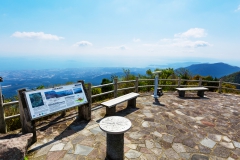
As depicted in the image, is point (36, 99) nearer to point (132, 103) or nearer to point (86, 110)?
point (86, 110)

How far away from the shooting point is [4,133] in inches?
146

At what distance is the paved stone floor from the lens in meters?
2.92

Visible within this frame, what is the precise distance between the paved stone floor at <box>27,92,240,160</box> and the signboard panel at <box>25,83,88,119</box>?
0.70 meters

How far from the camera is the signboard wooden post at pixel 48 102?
10.5 ft

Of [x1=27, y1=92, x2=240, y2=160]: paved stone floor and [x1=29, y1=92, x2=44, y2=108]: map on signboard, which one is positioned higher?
[x1=29, y1=92, x2=44, y2=108]: map on signboard

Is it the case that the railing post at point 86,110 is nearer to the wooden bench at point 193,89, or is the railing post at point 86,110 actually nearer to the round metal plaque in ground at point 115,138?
the round metal plaque in ground at point 115,138

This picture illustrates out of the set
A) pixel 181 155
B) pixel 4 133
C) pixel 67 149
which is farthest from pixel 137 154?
pixel 4 133

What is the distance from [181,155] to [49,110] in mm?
3372

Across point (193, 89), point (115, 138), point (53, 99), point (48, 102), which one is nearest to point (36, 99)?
point (48, 102)

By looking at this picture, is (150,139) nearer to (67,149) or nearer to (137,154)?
(137,154)

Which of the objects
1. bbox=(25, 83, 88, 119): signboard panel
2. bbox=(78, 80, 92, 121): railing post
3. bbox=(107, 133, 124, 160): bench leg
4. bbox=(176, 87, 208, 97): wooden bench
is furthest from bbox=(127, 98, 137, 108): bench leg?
bbox=(176, 87, 208, 97): wooden bench

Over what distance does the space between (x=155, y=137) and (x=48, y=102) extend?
9.90 ft

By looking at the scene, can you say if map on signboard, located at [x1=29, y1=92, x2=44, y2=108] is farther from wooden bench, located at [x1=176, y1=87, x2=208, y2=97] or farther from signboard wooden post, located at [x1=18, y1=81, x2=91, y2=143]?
wooden bench, located at [x1=176, y1=87, x2=208, y2=97]

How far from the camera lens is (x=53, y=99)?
3689 mm
